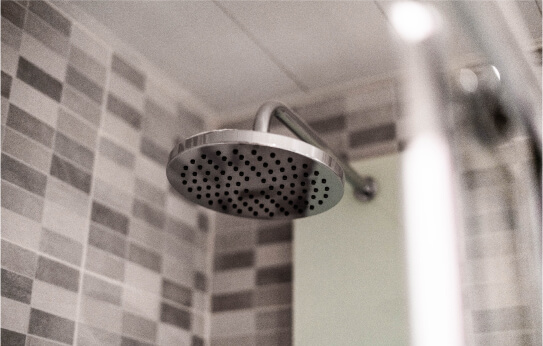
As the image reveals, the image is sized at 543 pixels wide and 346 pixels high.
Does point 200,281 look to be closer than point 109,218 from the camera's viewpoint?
No

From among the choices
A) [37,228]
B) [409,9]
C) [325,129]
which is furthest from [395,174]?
[409,9]

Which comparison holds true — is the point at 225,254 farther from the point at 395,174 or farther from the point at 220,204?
the point at 220,204

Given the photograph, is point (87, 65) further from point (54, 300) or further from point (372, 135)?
point (372, 135)

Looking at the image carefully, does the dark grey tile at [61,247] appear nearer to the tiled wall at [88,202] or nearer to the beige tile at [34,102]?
the tiled wall at [88,202]

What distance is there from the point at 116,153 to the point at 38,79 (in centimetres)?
20

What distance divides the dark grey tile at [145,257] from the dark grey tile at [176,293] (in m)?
0.04

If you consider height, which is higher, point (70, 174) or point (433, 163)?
point (70, 174)

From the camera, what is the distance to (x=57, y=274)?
1045mm

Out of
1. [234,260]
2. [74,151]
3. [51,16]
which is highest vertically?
[51,16]

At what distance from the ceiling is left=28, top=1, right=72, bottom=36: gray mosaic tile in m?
0.04

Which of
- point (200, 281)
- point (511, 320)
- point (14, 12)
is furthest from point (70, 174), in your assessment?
point (511, 320)

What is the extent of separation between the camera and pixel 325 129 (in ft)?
4.59

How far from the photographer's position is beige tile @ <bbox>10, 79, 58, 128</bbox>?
104 cm

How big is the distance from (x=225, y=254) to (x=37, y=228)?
47 cm
